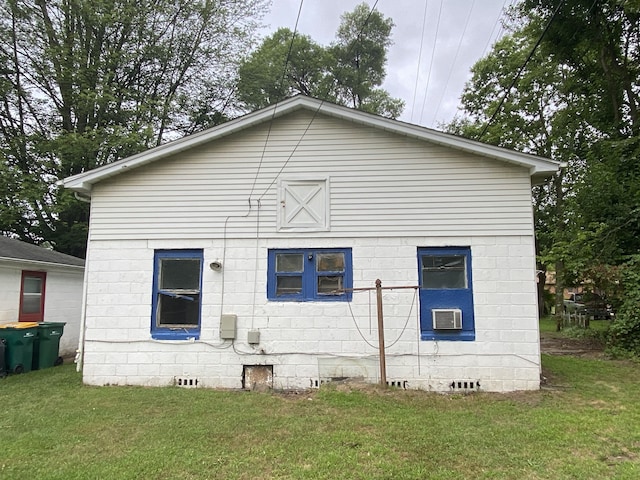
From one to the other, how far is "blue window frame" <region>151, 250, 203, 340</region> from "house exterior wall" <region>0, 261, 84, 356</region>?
5.04m

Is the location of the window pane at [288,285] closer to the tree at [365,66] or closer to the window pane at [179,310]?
the window pane at [179,310]

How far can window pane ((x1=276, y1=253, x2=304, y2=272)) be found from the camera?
287 inches

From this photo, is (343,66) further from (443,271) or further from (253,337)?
(253,337)

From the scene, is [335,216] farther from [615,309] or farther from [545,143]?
[545,143]

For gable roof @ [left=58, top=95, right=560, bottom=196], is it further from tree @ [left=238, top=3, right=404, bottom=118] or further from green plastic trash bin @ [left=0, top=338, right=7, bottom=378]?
tree @ [left=238, top=3, right=404, bottom=118]

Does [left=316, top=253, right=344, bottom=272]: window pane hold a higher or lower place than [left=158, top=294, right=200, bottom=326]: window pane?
higher

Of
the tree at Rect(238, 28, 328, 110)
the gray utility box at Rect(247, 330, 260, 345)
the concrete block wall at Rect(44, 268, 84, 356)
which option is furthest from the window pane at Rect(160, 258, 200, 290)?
the tree at Rect(238, 28, 328, 110)

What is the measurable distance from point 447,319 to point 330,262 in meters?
2.10

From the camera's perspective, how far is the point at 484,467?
13.1 feet

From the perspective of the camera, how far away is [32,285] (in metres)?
10.8

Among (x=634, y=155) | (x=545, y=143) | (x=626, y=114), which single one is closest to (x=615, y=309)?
(x=634, y=155)

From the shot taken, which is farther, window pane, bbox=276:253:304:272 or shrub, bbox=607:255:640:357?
shrub, bbox=607:255:640:357

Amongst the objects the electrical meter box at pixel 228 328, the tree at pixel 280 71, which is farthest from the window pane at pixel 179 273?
the tree at pixel 280 71

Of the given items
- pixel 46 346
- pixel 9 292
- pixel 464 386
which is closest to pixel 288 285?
pixel 464 386
